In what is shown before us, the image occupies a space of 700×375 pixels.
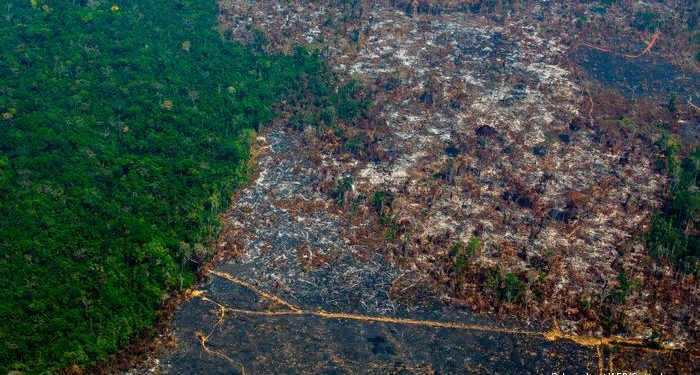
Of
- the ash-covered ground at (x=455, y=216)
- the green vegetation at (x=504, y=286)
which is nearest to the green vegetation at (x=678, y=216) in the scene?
the ash-covered ground at (x=455, y=216)

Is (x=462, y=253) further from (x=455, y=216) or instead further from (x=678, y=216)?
(x=678, y=216)

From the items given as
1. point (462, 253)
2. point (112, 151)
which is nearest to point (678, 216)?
point (462, 253)

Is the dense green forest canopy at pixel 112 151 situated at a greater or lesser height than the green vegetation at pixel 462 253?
greater

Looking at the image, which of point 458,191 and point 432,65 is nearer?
point 458,191

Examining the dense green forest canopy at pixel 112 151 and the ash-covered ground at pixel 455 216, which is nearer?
the dense green forest canopy at pixel 112 151

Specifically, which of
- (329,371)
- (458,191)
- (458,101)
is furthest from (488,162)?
(329,371)

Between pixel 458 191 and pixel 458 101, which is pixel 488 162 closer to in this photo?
pixel 458 191

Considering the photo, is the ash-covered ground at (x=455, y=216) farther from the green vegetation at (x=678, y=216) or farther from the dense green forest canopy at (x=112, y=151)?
A: the dense green forest canopy at (x=112, y=151)
